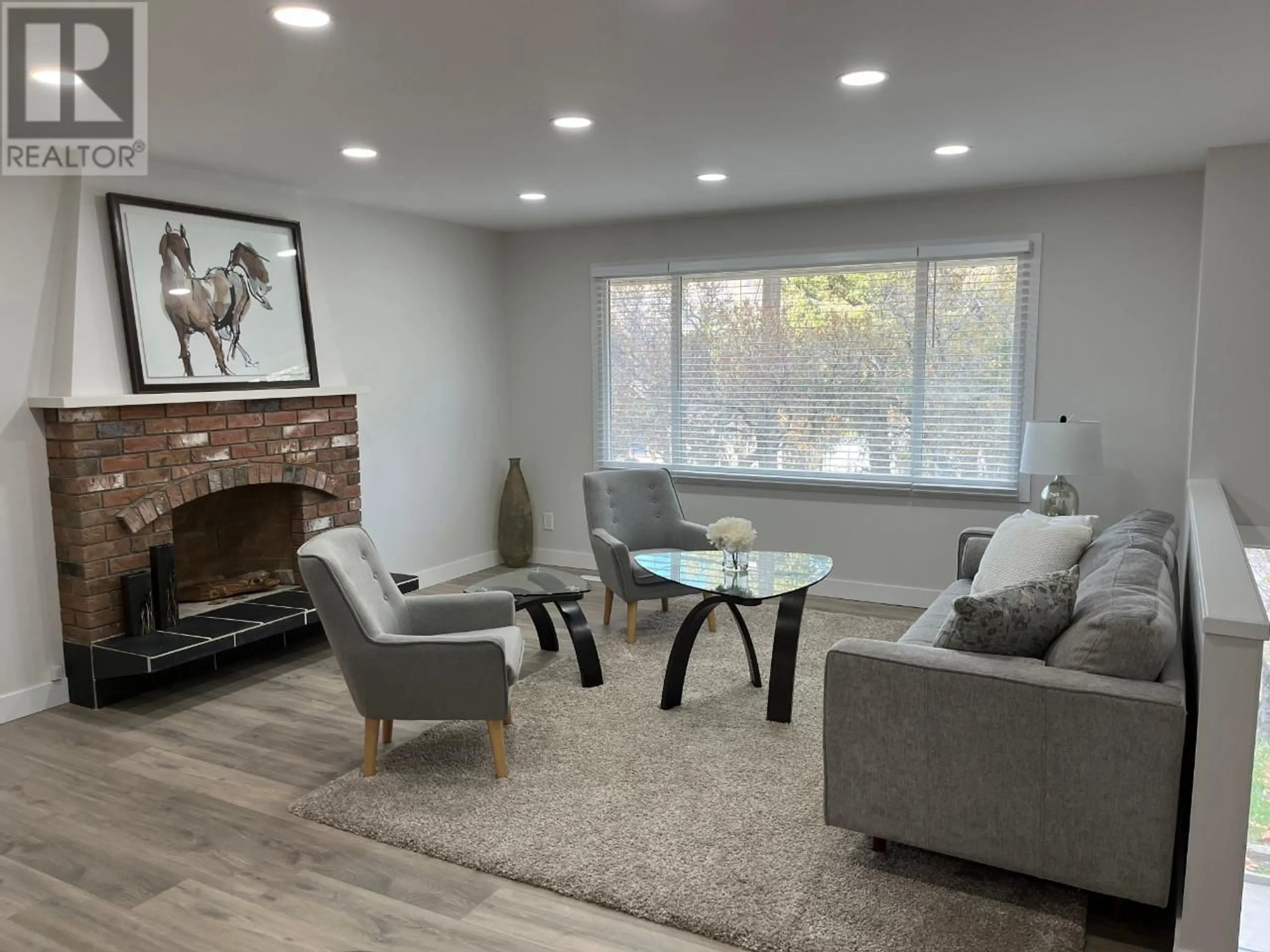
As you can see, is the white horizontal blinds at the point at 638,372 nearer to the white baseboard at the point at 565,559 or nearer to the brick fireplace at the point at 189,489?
the white baseboard at the point at 565,559

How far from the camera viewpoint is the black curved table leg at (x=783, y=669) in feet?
12.1

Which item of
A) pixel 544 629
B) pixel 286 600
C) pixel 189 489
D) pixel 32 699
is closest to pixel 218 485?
pixel 189 489

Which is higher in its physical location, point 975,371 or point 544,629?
point 975,371

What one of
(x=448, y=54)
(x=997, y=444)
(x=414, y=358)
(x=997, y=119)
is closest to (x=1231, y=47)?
(x=997, y=119)

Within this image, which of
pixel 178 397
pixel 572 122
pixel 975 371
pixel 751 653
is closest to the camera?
pixel 572 122

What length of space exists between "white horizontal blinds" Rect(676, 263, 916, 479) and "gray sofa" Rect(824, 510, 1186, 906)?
2882 mm

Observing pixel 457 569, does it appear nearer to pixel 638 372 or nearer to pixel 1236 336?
pixel 638 372

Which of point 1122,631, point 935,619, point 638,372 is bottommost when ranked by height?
point 935,619

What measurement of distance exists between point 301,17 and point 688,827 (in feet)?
8.53

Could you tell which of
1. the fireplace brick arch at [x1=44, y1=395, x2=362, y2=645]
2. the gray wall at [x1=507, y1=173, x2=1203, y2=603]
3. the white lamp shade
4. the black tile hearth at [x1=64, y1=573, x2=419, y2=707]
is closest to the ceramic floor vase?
the gray wall at [x1=507, y1=173, x2=1203, y2=603]

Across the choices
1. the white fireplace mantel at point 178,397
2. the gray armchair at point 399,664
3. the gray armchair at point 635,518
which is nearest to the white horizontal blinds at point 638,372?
the gray armchair at point 635,518

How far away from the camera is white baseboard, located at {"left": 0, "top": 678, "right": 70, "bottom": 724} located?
383 centimetres

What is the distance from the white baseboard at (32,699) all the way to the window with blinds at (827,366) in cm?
354

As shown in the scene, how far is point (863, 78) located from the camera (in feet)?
9.76
